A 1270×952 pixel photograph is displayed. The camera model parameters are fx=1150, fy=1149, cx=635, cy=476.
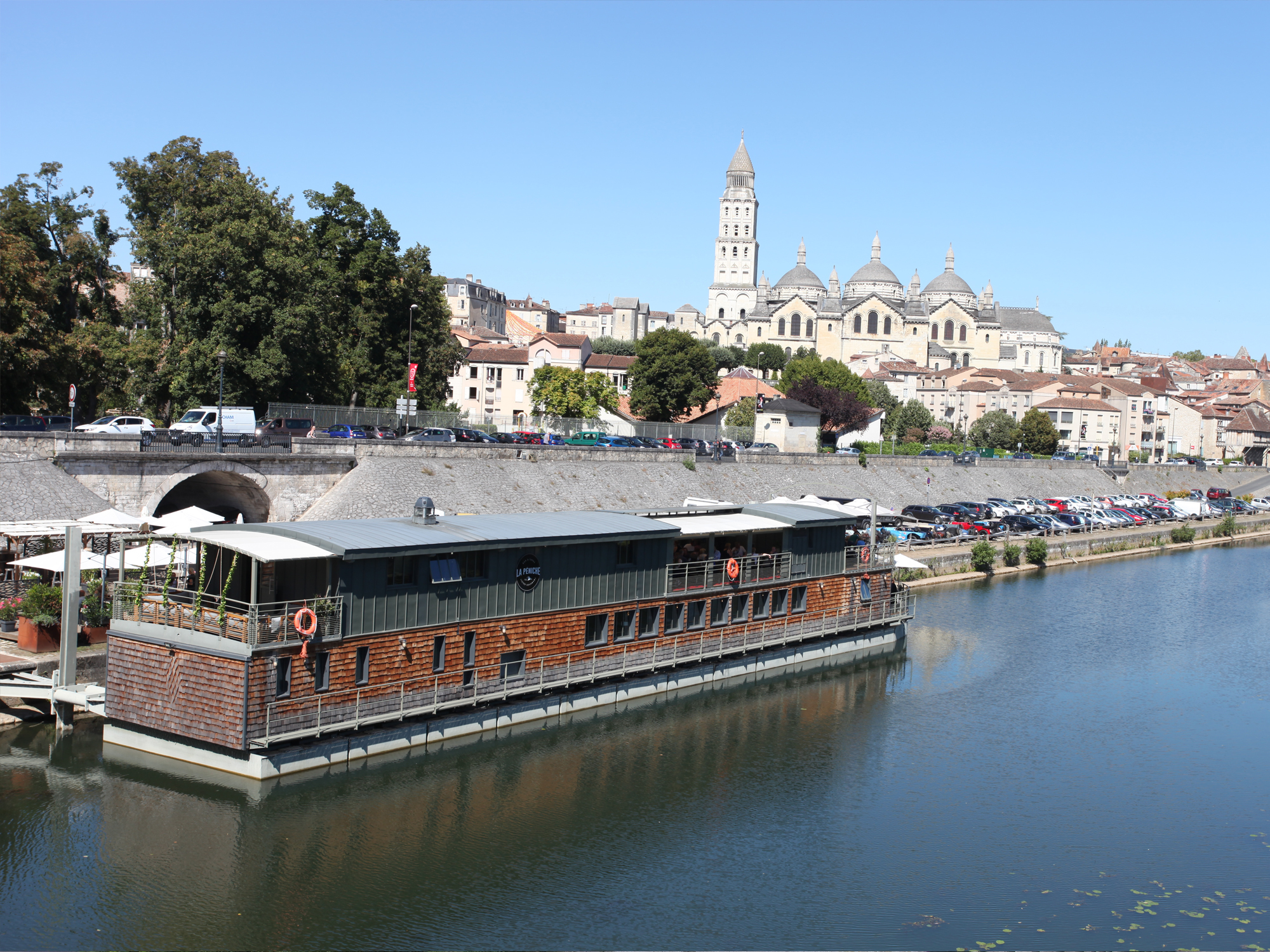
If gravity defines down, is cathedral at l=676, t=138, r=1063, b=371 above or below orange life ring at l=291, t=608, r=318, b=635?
above

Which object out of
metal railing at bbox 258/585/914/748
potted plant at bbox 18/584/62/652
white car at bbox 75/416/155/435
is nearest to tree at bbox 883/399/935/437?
metal railing at bbox 258/585/914/748

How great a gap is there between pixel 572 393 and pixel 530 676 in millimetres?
54491

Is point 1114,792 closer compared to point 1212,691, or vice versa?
→ point 1114,792

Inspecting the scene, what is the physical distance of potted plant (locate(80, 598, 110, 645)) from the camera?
28391 millimetres

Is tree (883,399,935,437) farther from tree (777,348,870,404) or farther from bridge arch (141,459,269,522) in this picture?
bridge arch (141,459,269,522)

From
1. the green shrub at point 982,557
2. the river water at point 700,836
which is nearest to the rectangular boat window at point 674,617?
the river water at point 700,836

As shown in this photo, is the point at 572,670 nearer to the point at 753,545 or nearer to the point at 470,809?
the point at 470,809

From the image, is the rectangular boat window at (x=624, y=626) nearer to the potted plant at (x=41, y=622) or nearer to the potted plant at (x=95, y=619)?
the potted plant at (x=95, y=619)

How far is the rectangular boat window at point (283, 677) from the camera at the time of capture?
77.8 ft

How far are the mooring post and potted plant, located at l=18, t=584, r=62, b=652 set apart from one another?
1590 millimetres

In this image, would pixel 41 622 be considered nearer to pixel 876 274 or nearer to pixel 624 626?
pixel 624 626

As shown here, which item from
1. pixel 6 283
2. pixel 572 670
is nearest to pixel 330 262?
pixel 6 283

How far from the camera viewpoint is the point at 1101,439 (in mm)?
131750

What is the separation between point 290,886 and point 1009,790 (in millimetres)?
16217
